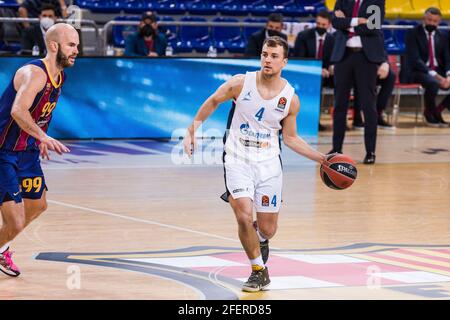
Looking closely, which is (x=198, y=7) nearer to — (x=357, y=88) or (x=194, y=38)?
(x=194, y=38)

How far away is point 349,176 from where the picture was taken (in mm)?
7168

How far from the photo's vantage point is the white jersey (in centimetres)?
720

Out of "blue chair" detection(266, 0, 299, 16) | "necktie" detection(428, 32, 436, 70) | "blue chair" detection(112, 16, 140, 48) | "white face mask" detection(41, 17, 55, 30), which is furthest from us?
"blue chair" detection(266, 0, 299, 16)

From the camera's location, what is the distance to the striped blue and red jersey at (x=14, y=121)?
281 inches

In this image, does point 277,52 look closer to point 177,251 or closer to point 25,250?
point 177,251

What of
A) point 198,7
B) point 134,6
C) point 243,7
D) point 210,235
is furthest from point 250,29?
point 210,235

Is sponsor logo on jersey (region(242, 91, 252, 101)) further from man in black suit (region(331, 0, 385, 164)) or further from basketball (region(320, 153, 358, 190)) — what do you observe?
man in black suit (region(331, 0, 385, 164))

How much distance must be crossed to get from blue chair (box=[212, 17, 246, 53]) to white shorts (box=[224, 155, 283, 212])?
1170cm

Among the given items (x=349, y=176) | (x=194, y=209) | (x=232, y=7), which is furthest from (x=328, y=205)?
(x=232, y=7)

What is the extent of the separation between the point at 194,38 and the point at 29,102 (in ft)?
39.8

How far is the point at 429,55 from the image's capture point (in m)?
17.6

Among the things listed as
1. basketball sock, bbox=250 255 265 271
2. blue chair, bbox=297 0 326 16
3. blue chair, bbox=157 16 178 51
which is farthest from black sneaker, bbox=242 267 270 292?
blue chair, bbox=297 0 326 16

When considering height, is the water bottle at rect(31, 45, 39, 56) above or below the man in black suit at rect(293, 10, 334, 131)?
above

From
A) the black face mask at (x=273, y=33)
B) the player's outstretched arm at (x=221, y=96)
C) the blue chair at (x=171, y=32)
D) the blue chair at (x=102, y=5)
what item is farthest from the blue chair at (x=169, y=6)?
the player's outstretched arm at (x=221, y=96)
